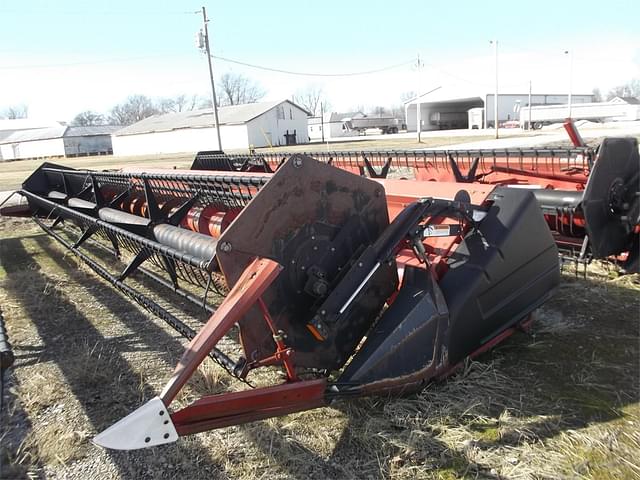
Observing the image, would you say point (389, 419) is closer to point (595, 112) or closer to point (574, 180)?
point (574, 180)

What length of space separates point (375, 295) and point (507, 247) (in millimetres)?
773

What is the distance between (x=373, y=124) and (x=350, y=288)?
238 ft

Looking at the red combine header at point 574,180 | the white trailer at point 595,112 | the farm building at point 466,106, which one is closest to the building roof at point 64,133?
the farm building at point 466,106

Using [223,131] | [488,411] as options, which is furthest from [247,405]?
[223,131]

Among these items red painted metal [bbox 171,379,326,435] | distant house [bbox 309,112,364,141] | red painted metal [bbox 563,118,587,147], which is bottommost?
distant house [bbox 309,112,364,141]

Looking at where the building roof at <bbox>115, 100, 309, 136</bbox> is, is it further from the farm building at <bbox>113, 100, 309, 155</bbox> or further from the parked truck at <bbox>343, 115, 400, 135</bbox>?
the parked truck at <bbox>343, 115, 400, 135</bbox>

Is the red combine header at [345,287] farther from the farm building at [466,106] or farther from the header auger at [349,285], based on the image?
the farm building at [466,106]

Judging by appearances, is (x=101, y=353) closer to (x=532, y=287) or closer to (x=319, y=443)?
(x=319, y=443)

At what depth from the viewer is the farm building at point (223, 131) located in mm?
45875

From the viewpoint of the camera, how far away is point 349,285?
8.12 ft

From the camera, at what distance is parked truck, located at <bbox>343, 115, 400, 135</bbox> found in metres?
71.9

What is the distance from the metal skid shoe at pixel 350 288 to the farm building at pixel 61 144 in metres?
59.3

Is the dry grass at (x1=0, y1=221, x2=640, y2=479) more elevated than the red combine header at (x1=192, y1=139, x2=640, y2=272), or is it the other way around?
the red combine header at (x1=192, y1=139, x2=640, y2=272)

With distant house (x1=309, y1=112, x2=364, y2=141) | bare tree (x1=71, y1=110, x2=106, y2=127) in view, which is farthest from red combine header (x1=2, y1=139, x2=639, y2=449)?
bare tree (x1=71, y1=110, x2=106, y2=127)
